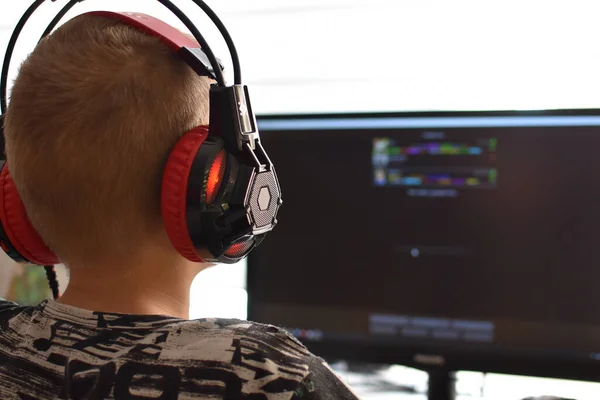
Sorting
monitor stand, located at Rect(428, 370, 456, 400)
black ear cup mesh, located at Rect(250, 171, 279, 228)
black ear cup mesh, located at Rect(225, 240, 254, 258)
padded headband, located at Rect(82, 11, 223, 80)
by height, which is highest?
padded headband, located at Rect(82, 11, 223, 80)

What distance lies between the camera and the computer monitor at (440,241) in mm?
1062

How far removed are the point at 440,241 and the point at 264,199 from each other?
1.76 feet

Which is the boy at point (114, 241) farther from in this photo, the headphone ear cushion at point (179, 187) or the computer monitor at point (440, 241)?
the computer monitor at point (440, 241)

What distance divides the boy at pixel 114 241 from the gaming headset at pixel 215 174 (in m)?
0.03

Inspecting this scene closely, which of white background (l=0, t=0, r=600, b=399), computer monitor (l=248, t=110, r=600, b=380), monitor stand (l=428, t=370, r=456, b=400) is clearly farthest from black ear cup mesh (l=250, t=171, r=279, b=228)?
white background (l=0, t=0, r=600, b=399)

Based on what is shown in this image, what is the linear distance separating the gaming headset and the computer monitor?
49cm

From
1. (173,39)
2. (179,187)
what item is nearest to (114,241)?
(179,187)

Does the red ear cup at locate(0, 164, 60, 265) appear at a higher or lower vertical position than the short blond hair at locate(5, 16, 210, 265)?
lower

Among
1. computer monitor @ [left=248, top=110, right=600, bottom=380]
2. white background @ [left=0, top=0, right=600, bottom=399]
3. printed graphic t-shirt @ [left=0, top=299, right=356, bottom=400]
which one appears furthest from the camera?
white background @ [left=0, top=0, right=600, bottom=399]

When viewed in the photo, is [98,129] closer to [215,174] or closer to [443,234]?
[215,174]

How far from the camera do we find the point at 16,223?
72 centimetres

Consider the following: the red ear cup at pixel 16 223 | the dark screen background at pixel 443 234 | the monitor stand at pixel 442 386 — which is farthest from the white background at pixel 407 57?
the red ear cup at pixel 16 223

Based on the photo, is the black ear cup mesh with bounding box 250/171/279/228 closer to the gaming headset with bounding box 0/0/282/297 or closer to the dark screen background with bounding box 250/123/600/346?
the gaming headset with bounding box 0/0/282/297

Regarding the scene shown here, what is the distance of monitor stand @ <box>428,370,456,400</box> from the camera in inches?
45.8
